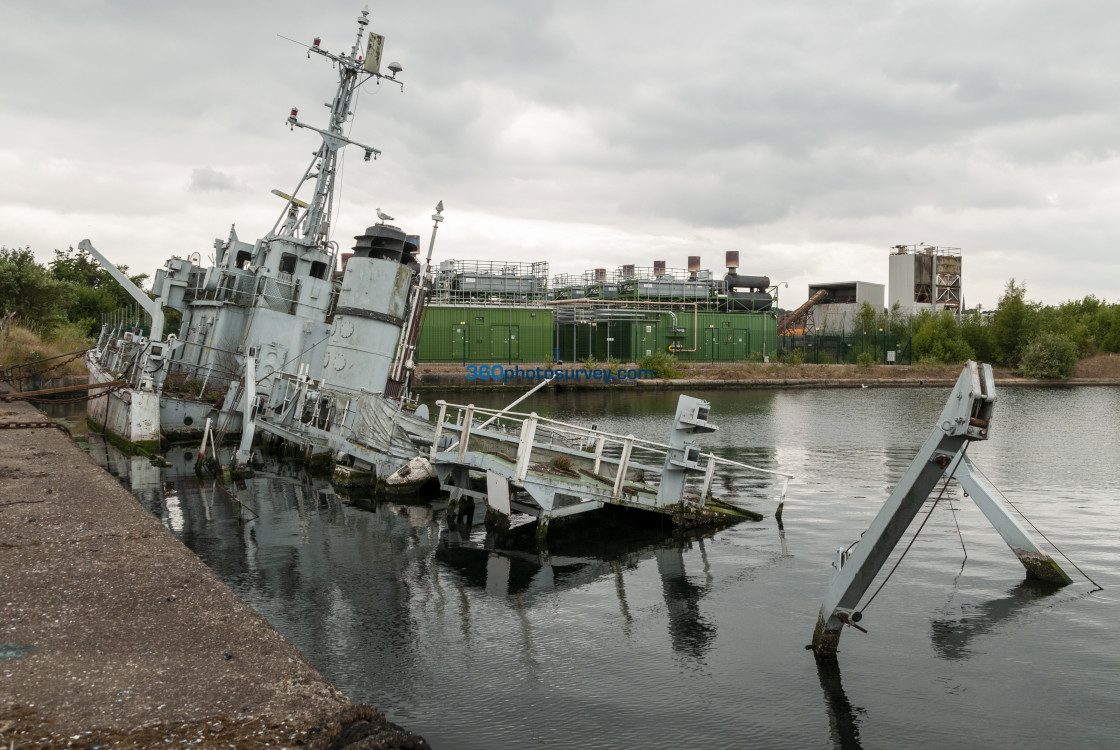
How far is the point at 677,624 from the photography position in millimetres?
11492

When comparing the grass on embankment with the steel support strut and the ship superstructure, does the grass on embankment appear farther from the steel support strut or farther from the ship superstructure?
the steel support strut

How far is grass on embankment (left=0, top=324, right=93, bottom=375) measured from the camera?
1421 inches

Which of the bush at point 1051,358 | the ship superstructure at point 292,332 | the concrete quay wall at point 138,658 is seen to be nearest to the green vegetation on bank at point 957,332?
the bush at point 1051,358

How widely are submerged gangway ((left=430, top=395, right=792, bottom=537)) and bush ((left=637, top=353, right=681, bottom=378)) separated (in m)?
52.3

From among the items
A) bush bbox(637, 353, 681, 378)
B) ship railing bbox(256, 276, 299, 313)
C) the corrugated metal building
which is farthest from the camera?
bush bbox(637, 353, 681, 378)

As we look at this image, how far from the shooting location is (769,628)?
1125 cm

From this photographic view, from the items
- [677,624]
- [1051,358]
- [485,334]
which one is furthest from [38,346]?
[1051,358]

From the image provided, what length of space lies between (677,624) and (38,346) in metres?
39.9

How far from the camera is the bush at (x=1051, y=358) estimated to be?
268ft

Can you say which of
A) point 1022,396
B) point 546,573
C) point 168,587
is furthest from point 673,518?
point 1022,396

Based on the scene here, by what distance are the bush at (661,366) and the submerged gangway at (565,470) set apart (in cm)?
5233

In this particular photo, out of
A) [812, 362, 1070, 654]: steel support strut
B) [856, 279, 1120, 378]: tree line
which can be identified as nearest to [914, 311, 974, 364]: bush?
[856, 279, 1120, 378]: tree line

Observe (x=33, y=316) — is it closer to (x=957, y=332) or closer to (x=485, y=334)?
(x=485, y=334)

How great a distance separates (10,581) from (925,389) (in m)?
74.8
